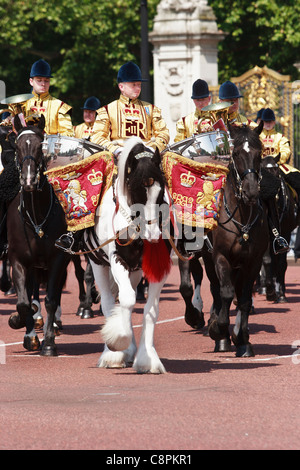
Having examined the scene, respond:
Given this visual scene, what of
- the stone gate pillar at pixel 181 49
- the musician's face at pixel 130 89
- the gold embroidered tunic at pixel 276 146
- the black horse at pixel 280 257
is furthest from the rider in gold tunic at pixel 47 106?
the stone gate pillar at pixel 181 49

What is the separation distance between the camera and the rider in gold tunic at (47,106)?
12219mm

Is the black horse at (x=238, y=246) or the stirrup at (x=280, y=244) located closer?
the black horse at (x=238, y=246)

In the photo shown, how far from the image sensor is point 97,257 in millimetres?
10773

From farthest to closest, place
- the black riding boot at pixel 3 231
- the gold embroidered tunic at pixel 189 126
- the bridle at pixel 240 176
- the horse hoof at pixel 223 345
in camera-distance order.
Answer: the gold embroidered tunic at pixel 189 126 < the black riding boot at pixel 3 231 < the horse hoof at pixel 223 345 < the bridle at pixel 240 176

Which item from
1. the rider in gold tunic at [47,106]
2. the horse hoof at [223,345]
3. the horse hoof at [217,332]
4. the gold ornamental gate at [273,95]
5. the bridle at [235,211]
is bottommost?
the horse hoof at [223,345]

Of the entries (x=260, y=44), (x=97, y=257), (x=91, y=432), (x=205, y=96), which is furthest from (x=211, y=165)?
(x=260, y=44)

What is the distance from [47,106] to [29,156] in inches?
66.8

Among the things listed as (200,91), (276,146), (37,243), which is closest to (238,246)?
(37,243)

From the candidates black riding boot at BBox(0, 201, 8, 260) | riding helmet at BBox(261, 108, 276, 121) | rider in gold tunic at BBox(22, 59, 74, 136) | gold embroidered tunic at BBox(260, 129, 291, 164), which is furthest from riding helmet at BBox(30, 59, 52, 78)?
riding helmet at BBox(261, 108, 276, 121)

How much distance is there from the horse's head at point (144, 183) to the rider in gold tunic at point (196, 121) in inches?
126

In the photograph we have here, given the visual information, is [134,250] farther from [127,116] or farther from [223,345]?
[223,345]

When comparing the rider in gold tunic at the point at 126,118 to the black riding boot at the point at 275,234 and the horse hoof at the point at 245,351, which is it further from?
the black riding boot at the point at 275,234

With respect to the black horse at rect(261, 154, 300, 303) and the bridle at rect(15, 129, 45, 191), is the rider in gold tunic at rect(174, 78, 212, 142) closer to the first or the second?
the bridle at rect(15, 129, 45, 191)

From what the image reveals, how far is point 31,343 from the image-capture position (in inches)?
465
